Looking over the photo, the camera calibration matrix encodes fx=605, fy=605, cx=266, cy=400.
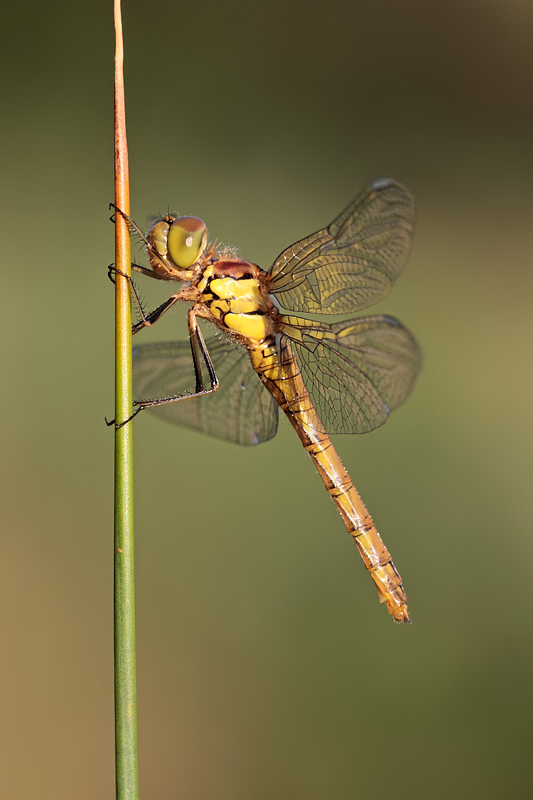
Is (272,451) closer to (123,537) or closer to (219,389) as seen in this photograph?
(219,389)

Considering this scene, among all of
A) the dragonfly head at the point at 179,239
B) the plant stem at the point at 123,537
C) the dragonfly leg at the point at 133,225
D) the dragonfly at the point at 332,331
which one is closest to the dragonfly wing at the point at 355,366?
the dragonfly at the point at 332,331

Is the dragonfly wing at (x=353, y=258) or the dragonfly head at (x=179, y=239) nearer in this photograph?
the dragonfly head at (x=179, y=239)

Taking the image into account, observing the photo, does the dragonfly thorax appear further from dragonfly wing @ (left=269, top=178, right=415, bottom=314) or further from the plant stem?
the plant stem

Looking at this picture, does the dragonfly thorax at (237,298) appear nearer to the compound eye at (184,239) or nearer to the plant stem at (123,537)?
the compound eye at (184,239)

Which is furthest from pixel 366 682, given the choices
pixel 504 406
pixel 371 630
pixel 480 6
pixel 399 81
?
pixel 480 6

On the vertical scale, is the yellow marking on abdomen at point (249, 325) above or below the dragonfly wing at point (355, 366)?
above

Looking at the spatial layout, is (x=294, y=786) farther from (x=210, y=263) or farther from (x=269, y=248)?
(x=269, y=248)

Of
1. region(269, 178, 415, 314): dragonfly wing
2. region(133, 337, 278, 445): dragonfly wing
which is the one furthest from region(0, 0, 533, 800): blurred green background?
region(269, 178, 415, 314): dragonfly wing
